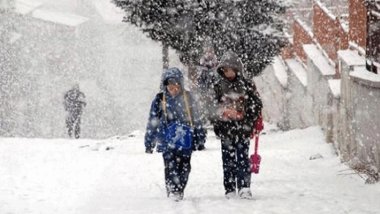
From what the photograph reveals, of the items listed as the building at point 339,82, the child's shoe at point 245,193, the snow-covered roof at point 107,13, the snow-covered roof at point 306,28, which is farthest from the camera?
the snow-covered roof at point 107,13

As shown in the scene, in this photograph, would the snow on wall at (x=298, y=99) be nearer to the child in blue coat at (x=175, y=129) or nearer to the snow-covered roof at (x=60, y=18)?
the child in blue coat at (x=175, y=129)

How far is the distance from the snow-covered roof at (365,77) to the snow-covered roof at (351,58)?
0.19 meters

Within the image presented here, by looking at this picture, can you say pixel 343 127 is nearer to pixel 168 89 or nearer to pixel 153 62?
pixel 168 89

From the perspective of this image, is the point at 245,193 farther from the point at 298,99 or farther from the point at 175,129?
the point at 298,99

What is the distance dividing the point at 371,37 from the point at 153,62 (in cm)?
4342

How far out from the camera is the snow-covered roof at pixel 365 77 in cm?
754

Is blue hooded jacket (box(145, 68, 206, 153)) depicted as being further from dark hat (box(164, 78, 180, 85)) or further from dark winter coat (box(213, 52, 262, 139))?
dark winter coat (box(213, 52, 262, 139))

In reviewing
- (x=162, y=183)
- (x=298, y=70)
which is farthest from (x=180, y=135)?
(x=298, y=70)

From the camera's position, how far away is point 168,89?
6.95 m

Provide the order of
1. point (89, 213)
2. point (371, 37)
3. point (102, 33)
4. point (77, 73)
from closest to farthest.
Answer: point (89, 213) < point (371, 37) < point (77, 73) < point (102, 33)

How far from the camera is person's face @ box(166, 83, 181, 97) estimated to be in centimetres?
689

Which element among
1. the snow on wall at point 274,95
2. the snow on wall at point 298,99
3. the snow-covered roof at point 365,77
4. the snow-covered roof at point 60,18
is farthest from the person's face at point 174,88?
the snow-covered roof at point 60,18

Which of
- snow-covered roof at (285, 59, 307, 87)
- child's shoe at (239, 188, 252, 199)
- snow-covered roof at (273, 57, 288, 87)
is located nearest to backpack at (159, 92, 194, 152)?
child's shoe at (239, 188, 252, 199)

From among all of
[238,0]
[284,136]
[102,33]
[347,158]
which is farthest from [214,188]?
[102,33]
